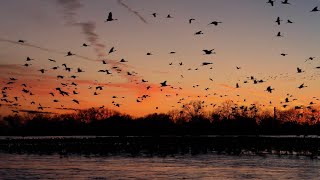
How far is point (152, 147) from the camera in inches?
4958

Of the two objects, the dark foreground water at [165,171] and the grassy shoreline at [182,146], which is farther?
the grassy shoreline at [182,146]

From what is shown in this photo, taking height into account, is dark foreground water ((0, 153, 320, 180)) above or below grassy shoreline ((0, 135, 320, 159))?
below

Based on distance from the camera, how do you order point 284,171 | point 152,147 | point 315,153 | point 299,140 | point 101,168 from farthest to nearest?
1. point 152,147
2. point 299,140
3. point 315,153
4. point 101,168
5. point 284,171

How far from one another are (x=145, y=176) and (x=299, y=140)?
56.8m

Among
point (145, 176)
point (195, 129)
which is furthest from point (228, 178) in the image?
point (195, 129)

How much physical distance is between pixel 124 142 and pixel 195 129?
67.8 meters

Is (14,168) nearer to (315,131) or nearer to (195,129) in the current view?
(195,129)

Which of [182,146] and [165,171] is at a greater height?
[182,146]

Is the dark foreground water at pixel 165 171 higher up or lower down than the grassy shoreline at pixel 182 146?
lower down

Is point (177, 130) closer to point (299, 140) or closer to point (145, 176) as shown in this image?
point (299, 140)

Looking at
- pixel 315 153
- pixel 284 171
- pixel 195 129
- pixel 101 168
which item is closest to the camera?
pixel 284 171

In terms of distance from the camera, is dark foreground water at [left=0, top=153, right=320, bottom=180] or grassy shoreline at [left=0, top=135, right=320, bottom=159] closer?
dark foreground water at [left=0, top=153, right=320, bottom=180]

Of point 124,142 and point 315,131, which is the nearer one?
point 124,142

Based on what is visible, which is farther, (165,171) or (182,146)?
(182,146)
